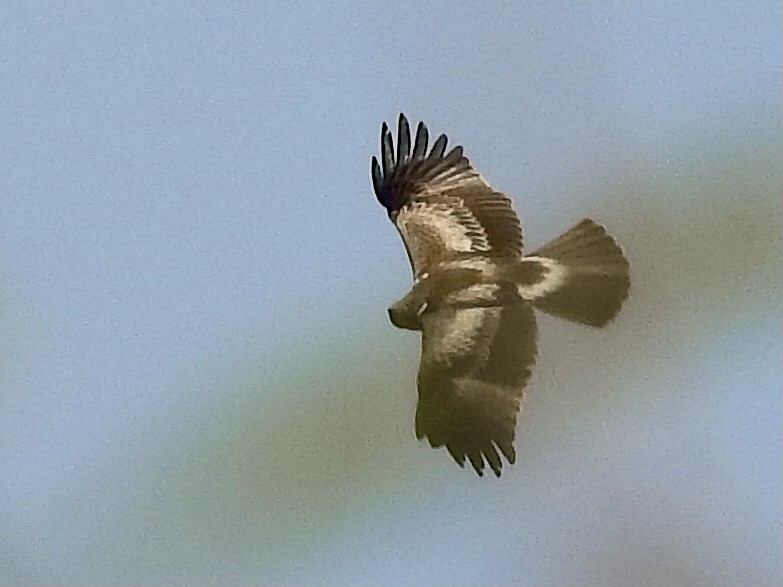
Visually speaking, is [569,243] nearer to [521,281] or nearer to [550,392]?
[521,281]

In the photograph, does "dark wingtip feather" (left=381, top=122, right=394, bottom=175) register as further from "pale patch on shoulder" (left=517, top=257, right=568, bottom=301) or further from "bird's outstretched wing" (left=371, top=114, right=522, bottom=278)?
"pale patch on shoulder" (left=517, top=257, right=568, bottom=301)

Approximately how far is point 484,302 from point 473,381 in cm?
21

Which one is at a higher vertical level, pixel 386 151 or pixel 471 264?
pixel 386 151

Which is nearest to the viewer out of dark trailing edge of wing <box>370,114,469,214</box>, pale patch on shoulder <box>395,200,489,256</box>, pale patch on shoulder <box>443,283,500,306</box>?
pale patch on shoulder <box>443,283,500,306</box>

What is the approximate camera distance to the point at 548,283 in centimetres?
336

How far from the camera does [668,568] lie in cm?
184

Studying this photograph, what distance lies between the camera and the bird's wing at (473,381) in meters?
3.26

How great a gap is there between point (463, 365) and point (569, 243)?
44 centimetres

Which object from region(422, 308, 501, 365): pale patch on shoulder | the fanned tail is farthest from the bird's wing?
the fanned tail

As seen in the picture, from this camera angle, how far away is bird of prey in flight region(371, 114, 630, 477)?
3264mm

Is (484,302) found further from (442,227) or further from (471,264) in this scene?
(442,227)

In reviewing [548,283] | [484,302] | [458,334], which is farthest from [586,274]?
[458,334]

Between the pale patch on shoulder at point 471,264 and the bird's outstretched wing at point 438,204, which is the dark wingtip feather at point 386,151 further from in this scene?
the pale patch on shoulder at point 471,264

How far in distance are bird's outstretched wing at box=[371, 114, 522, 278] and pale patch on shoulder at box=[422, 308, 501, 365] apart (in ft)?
0.51
